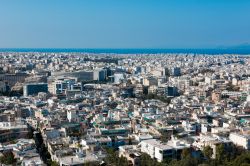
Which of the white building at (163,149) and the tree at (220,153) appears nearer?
the tree at (220,153)

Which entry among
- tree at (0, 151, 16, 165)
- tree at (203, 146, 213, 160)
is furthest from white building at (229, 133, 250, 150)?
tree at (0, 151, 16, 165)

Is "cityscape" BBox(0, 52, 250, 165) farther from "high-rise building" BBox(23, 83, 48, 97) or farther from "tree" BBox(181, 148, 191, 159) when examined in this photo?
"high-rise building" BBox(23, 83, 48, 97)

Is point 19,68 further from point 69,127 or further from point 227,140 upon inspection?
point 227,140

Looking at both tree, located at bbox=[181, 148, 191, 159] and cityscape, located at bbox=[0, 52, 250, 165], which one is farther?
cityscape, located at bbox=[0, 52, 250, 165]

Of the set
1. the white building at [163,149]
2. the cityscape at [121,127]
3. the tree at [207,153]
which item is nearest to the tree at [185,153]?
the cityscape at [121,127]

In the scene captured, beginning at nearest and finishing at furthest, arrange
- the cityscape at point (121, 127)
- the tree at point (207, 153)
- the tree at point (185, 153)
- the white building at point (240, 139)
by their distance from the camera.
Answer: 1. the tree at point (185, 153)
2. the tree at point (207, 153)
3. the cityscape at point (121, 127)
4. the white building at point (240, 139)

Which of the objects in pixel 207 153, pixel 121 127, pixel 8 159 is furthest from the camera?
pixel 121 127

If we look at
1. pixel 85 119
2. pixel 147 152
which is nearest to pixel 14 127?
pixel 85 119

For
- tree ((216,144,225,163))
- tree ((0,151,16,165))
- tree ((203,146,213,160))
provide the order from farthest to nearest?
1. tree ((203,146,213,160))
2. tree ((216,144,225,163))
3. tree ((0,151,16,165))

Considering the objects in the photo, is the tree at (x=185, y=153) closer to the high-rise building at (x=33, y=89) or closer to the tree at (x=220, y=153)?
the tree at (x=220, y=153)

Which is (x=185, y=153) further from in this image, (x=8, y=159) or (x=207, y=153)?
(x=8, y=159)

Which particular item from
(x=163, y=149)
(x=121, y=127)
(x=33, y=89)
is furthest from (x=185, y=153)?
(x=33, y=89)
